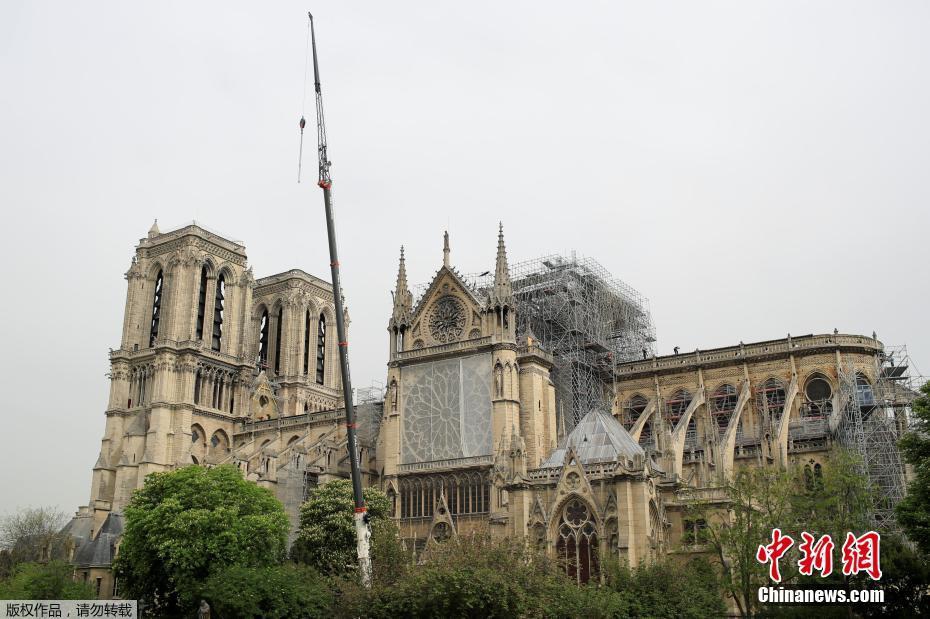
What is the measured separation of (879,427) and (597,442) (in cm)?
1494

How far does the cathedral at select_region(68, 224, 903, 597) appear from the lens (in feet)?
142

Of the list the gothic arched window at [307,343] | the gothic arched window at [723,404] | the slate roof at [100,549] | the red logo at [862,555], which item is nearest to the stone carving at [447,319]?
the gothic arched window at [723,404]

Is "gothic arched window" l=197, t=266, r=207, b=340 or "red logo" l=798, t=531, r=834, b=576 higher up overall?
"gothic arched window" l=197, t=266, r=207, b=340

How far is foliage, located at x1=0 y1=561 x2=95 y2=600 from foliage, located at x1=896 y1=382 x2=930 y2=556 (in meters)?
38.4

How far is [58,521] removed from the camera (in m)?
84.6

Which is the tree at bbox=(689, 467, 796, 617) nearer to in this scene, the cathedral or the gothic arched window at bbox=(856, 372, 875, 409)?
the cathedral

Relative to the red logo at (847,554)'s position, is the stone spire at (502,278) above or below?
above

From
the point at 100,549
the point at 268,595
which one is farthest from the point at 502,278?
the point at 100,549

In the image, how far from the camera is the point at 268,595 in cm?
3569

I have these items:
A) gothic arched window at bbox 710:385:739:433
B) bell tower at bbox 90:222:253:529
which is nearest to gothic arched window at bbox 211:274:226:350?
bell tower at bbox 90:222:253:529

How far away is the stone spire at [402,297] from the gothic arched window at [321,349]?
35968mm

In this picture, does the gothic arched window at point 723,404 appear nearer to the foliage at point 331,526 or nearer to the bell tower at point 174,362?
the foliage at point 331,526

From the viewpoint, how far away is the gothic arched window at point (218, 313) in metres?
83.2

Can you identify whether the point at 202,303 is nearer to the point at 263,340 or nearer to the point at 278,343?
the point at 278,343
